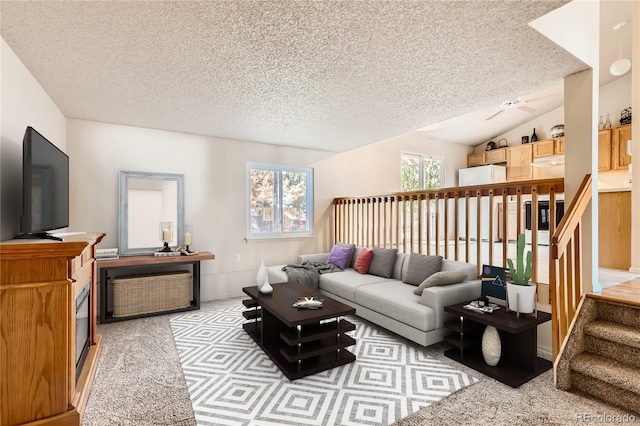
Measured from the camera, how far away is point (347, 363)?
2.57 metres

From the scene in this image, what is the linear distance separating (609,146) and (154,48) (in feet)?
22.5

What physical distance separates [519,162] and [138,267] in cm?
748

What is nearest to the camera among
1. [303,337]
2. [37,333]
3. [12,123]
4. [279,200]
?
[37,333]

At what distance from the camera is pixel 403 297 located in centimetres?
312

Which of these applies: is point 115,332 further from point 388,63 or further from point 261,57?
point 388,63

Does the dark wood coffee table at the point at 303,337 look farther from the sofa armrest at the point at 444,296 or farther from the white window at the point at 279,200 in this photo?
the white window at the point at 279,200

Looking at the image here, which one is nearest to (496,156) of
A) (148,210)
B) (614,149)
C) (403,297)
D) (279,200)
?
(614,149)

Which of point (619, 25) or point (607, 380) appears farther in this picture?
point (619, 25)

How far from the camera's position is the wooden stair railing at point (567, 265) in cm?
229

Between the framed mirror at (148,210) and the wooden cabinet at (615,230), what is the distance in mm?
5616

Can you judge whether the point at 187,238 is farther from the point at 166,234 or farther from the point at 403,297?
the point at 403,297

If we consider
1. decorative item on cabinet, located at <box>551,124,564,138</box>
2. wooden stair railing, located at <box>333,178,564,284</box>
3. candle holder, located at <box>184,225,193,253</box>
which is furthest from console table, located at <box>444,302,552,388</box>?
decorative item on cabinet, located at <box>551,124,564,138</box>

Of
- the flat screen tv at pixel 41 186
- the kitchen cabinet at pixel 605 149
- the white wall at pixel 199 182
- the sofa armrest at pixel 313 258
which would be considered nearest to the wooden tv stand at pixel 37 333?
Result: the flat screen tv at pixel 41 186

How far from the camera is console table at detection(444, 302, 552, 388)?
7.64ft
